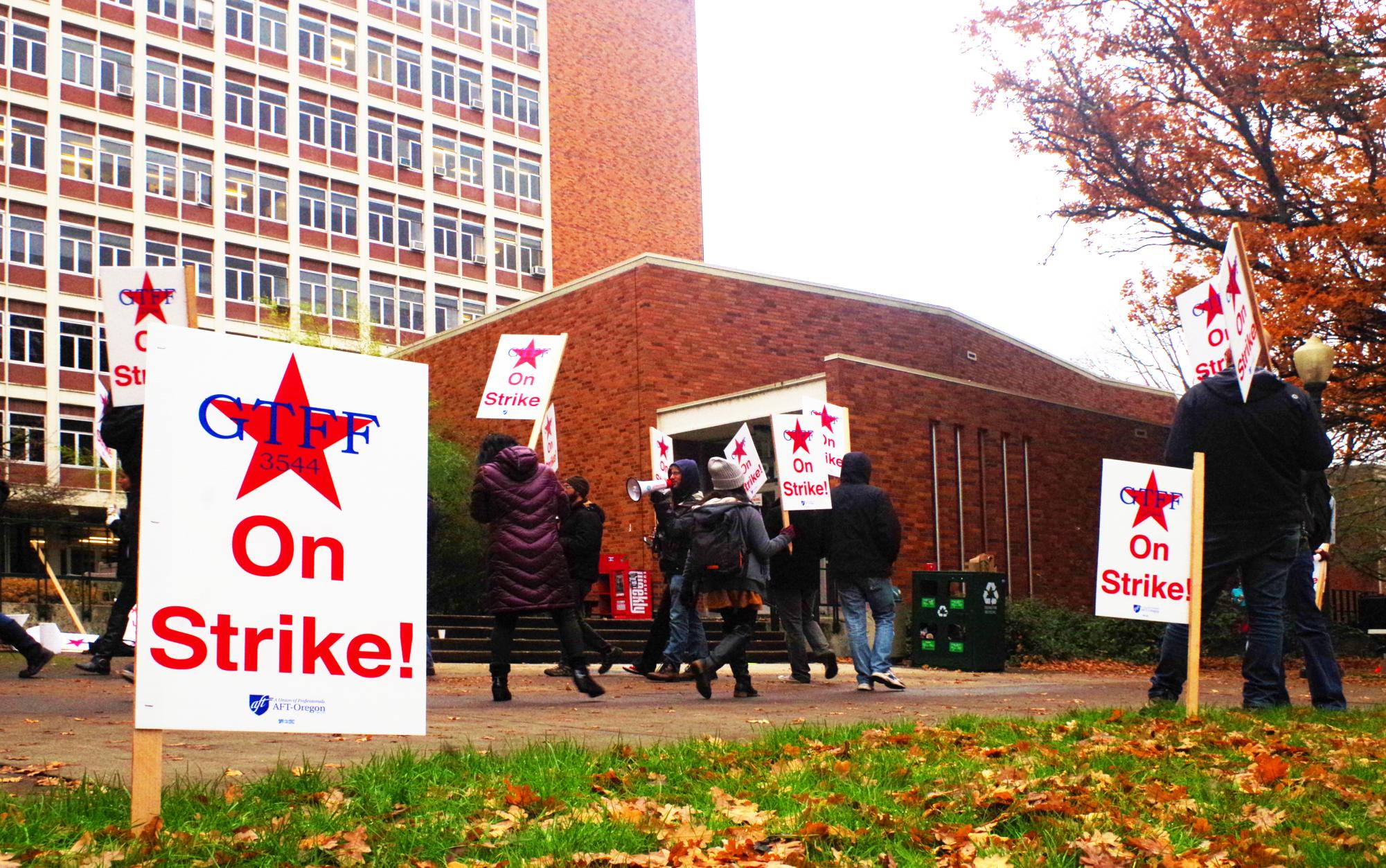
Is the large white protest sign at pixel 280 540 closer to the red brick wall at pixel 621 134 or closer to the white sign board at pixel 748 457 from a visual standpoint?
the white sign board at pixel 748 457

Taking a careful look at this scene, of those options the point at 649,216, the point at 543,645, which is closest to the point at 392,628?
the point at 543,645

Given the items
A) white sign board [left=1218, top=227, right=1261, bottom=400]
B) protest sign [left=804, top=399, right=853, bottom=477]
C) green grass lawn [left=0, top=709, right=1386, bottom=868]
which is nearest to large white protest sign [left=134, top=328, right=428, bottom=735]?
green grass lawn [left=0, top=709, right=1386, bottom=868]

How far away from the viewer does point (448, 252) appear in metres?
62.6

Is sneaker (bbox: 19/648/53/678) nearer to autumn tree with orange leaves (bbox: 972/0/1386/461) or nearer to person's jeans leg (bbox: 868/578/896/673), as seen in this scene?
person's jeans leg (bbox: 868/578/896/673)

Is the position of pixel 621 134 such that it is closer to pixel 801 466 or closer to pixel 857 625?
pixel 801 466

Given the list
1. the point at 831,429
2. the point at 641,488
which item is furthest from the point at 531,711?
the point at 831,429

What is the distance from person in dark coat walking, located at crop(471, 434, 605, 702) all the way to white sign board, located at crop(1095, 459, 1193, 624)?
372cm

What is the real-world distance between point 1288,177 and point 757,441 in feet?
38.0

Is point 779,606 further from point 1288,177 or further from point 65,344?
point 65,344

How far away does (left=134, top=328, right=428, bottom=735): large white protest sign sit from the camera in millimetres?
4203

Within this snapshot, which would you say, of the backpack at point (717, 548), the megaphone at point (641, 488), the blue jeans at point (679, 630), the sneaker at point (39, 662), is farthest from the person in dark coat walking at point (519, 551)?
the sneaker at point (39, 662)

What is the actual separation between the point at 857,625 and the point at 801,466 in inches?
109

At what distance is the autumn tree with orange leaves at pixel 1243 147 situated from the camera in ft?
64.8

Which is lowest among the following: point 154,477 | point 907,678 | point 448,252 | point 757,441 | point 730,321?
point 907,678
